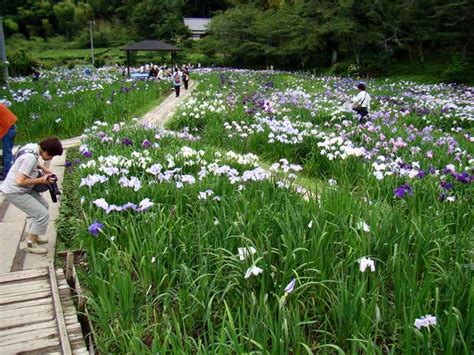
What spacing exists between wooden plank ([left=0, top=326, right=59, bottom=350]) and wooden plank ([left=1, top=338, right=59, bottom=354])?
3cm

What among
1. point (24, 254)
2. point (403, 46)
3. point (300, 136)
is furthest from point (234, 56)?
point (24, 254)

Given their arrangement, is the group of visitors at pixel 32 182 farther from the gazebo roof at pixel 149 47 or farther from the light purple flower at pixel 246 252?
the gazebo roof at pixel 149 47

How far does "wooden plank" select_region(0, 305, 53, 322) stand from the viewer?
2.62 m

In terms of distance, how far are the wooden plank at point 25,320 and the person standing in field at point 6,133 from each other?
3920mm

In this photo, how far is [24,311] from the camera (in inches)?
105

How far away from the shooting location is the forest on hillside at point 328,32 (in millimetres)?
23625

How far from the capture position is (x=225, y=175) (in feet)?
14.7

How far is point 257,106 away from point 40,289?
769 cm

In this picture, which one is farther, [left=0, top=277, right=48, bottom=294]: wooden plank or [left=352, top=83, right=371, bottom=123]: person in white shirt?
[left=352, top=83, right=371, bottom=123]: person in white shirt

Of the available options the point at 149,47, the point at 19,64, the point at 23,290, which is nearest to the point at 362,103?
the point at 23,290

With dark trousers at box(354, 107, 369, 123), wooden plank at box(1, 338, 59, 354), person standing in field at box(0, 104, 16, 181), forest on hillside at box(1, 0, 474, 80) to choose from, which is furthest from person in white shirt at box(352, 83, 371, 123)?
forest on hillside at box(1, 0, 474, 80)

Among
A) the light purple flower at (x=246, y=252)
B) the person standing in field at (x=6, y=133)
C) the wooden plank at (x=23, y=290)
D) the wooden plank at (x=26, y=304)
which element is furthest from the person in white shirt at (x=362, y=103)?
the wooden plank at (x=26, y=304)

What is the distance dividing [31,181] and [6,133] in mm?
2773

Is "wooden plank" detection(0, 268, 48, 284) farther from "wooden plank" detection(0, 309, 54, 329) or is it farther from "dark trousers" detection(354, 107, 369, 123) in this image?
"dark trousers" detection(354, 107, 369, 123)
